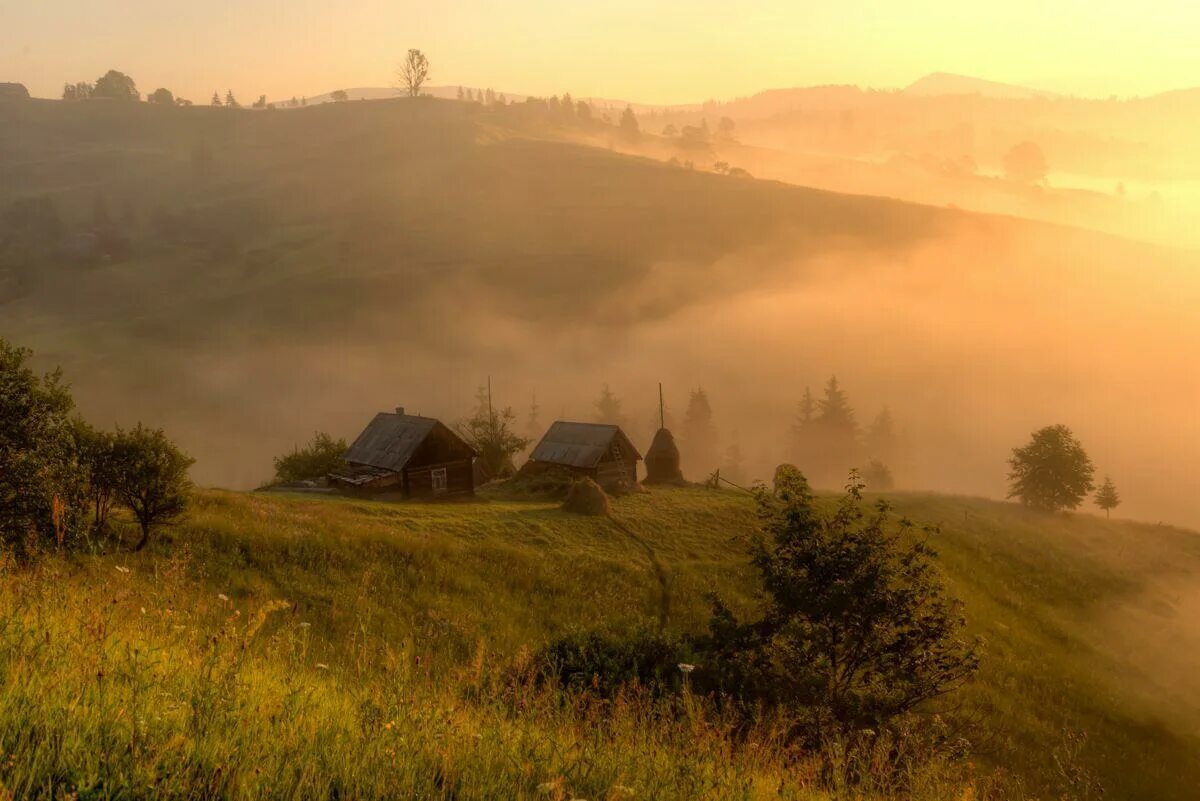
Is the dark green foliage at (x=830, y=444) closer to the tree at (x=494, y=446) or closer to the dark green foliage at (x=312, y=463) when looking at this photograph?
the tree at (x=494, y=446)

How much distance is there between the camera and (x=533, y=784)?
457 centimetres

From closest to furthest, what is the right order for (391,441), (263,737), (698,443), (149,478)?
(263,737)
(149,478)
(391,441)
(698,443)

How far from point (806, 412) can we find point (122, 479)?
126 m

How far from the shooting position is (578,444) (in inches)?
2066

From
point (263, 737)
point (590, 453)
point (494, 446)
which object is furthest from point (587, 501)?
point (263, 737)

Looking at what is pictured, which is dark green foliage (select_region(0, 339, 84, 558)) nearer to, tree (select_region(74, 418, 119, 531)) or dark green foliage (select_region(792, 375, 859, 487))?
tree (select_region(74, 418, 119, 531))

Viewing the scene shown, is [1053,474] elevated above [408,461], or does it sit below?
below

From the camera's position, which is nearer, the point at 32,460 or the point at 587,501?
the point at 32,460

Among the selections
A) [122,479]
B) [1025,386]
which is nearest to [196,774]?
[122,479]

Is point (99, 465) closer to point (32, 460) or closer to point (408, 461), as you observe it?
point (32, 460)

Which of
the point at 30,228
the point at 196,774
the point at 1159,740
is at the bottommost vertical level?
the point at 1159,740

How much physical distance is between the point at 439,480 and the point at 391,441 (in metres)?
4.45

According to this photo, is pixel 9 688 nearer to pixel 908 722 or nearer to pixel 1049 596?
pixel 908 722

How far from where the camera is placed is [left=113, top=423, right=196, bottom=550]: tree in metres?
21.6
